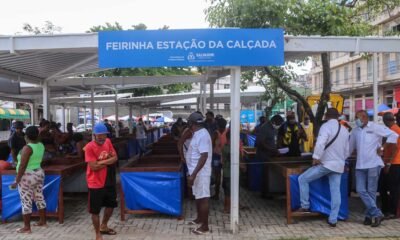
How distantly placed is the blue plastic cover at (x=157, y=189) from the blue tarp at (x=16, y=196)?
1.07 m

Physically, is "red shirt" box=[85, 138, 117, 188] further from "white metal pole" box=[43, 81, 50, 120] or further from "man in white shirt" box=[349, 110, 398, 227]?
"white metal pole" box=[43, 81, 50, 120]

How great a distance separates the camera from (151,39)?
20.1 feet

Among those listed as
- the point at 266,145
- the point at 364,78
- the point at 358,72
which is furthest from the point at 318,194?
the point at 358,72

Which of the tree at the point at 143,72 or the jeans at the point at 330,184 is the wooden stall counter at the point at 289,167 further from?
the tree at the point at 143,72

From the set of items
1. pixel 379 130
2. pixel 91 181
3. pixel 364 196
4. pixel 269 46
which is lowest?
pixel 364 196

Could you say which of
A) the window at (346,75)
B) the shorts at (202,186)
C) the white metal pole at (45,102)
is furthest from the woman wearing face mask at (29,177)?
the window at (346,75)

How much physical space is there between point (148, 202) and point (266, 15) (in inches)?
175

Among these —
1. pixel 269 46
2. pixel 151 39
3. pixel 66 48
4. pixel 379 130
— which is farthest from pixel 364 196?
pixel 66 48

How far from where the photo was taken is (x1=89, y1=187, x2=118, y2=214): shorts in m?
5.57

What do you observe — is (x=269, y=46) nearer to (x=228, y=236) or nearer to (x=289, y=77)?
(x=228, y=236)

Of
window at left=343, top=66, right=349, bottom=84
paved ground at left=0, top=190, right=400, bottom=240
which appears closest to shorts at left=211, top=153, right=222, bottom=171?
paved ground at left=0, top=190, right=400, bottom=240

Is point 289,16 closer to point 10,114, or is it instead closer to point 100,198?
point 100,198

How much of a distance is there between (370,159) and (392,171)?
66 centimetres

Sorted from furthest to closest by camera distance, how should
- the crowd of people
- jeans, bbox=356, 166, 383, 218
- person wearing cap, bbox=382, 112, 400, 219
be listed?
person wearing cap, bbox=382, 112, 400, 219
jeans, bbox=356, 166, 383, 218
the crowd of people
